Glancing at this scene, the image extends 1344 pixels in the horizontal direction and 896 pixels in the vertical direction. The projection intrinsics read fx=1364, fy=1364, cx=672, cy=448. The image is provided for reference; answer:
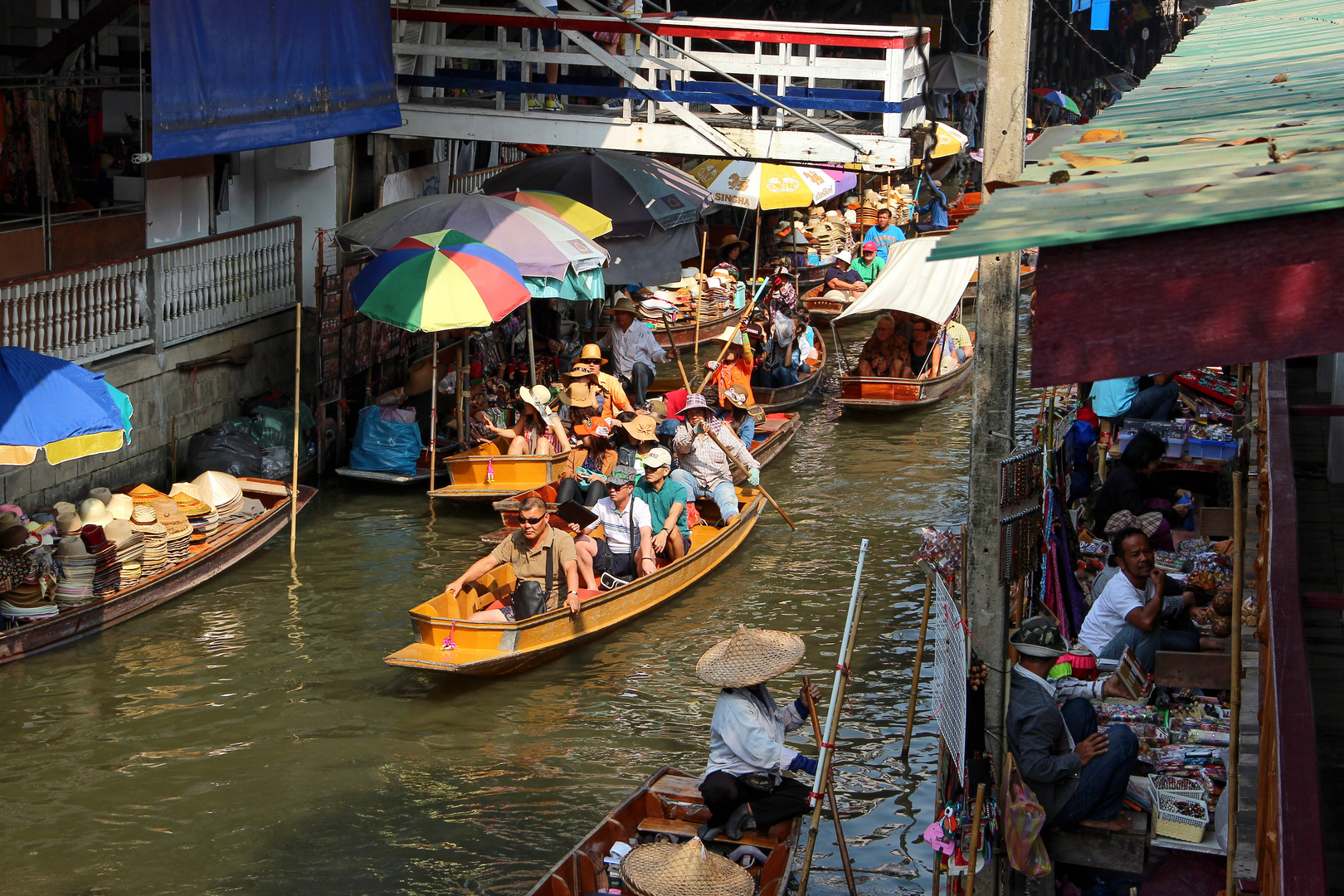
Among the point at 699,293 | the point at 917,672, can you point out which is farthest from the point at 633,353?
the point at 917,672

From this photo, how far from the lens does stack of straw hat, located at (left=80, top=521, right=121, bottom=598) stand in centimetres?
1108

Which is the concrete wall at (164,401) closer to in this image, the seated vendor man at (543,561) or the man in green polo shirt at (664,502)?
the seated vendor man at (543,561)

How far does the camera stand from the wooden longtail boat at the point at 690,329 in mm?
21781

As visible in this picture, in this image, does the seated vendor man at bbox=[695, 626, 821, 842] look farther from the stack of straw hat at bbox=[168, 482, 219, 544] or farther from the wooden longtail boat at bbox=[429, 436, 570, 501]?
the wooden longtail boat at bbox=[429, 436, 570, 501]

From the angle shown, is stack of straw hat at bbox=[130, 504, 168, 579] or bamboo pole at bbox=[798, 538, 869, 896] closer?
bamboo pole at bbox=[798, 538, 869, 896]

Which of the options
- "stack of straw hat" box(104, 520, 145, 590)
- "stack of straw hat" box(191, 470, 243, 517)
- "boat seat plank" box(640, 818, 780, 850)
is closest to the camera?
"boat seat plank" box(640, 818, 780, 850)

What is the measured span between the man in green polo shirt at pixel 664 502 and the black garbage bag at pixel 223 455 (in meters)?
4.63

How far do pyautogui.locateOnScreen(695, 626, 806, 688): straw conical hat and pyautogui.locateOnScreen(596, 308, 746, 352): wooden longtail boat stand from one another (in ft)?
46.5

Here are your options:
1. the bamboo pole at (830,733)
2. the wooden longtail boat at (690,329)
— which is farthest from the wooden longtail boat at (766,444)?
the bamboo pole at (830,733)

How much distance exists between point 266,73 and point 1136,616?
10128 millimetres

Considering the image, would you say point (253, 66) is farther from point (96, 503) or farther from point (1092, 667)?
point (1092, 667)

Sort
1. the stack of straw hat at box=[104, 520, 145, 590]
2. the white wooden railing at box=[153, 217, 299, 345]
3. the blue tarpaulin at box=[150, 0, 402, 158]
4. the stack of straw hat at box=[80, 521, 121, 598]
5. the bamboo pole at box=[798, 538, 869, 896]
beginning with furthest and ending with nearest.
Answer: the white wooden railing at box=[153, 217, 299, 345] < the blue tarpaulin at box=[150, 0, 402, 158] < the stack of straw hat at box=[104, 520, 145, 590] < the stack of straw hat at box=[80, 521, 121, 598] < the bamboo pole at box=[798, 538, 869, 896]

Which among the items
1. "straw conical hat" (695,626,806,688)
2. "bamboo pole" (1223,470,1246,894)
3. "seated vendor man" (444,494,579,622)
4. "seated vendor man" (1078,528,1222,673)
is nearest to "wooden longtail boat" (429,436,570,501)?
"seated vendor man" (444,494,579,622)

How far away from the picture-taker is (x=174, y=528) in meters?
12.3
